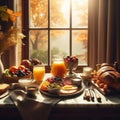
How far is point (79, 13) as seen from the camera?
8.99 feet

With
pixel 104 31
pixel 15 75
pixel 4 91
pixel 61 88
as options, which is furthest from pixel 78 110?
pixel 104 31

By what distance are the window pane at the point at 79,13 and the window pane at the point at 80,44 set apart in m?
0.07

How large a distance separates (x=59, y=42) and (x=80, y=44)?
220mm

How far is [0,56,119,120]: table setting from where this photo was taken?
4.95ft

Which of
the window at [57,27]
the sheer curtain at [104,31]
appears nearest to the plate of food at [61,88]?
the sheer curtain at [104,31]

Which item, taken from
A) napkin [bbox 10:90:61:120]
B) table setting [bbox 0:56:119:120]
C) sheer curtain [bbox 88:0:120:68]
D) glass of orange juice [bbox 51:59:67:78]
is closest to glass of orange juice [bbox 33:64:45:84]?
table setting [bbox 0:56:119:120]

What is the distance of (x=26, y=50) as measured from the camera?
269 cm

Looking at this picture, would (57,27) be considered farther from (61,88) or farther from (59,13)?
(61,88)

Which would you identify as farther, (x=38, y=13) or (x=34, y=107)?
(x=38, y=13)

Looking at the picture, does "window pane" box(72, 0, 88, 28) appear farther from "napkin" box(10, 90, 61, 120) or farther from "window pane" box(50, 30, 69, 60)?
"napkin" box(10, 90, 61, 120)

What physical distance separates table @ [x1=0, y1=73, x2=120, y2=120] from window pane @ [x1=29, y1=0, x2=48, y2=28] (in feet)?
4.32

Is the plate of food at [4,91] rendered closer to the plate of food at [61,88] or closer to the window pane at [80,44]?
the plate of food at [61,88]

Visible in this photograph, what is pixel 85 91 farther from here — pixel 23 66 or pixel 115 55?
pixel 115 55

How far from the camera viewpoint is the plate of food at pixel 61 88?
1641mm
